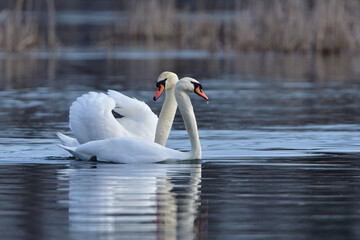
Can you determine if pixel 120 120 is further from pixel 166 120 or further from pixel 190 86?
pixel 190 86

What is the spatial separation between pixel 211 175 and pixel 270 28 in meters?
21.1

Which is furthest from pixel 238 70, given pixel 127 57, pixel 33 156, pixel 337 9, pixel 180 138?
pixel 33 156

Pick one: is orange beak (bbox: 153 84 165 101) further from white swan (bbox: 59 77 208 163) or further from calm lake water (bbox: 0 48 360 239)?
calm lake water (bbox: 0 48 360 239)

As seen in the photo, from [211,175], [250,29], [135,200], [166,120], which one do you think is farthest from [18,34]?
[135,200]

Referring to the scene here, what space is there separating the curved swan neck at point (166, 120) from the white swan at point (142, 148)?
570 millimetres

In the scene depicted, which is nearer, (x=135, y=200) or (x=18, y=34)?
(x=135, y=200)

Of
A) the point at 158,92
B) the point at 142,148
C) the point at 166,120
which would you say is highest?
the point at 158,92

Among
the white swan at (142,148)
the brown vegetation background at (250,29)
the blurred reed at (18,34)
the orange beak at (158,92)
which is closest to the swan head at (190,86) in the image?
the white swan at (142,148)

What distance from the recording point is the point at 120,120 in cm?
1139

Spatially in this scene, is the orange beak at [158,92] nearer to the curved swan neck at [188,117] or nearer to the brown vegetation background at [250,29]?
the curved swan neck at [188,117]

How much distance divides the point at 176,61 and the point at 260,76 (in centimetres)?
497

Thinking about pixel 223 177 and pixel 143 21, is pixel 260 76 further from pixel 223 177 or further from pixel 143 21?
pixel 223 177

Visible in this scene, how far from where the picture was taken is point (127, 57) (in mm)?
31000

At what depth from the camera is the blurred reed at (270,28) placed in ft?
92.3
